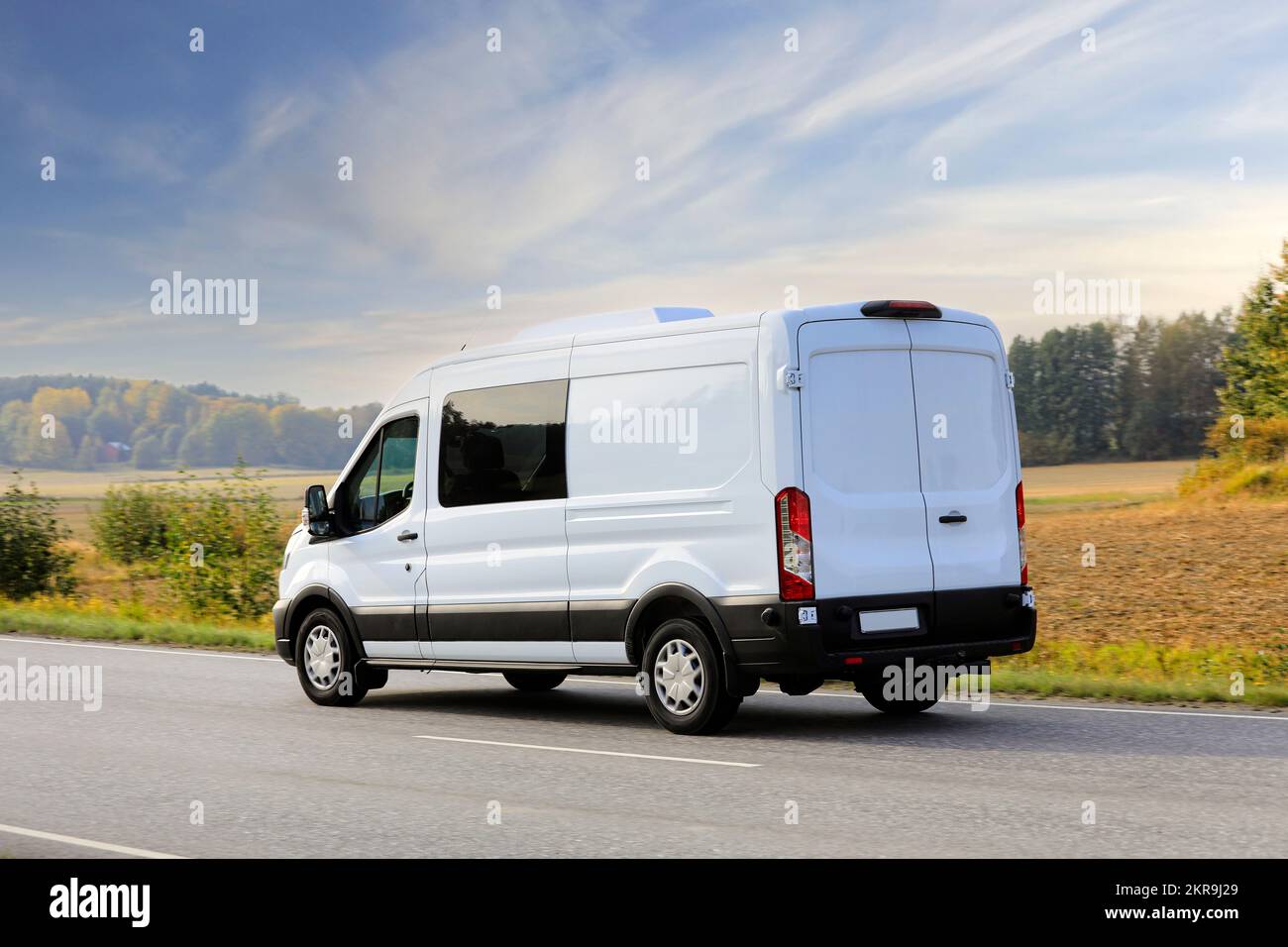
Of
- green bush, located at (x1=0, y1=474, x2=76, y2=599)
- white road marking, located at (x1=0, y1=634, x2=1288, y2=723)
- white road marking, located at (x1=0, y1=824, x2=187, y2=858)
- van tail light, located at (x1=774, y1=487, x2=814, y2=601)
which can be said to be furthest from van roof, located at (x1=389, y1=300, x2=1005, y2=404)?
green bush, located at (x1=0, y1=474, x2=76, y2=599)

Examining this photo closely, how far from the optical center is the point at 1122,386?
62.8m

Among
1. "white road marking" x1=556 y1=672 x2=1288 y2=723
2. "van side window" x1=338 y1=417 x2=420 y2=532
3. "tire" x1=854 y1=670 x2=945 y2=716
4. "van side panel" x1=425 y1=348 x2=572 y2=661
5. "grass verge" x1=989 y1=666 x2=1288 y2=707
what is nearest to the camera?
"white road marking" x1=556 y1=672 x2=1288 y2=723

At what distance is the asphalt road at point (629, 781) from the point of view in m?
6.44

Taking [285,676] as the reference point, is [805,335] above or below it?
above

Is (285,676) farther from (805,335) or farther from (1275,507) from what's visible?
(1275,507)

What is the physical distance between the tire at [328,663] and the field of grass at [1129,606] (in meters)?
5.27

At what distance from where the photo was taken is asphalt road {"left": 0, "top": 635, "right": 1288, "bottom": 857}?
6438 millimetres

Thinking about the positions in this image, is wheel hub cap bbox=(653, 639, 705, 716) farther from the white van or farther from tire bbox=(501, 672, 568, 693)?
tire bbox=(501, 672, 568, 693)

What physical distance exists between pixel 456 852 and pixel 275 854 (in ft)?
2.57

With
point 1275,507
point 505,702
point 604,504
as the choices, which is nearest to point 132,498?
point 505,702

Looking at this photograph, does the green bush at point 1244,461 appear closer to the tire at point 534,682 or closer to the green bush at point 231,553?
the green bush at point 231,553

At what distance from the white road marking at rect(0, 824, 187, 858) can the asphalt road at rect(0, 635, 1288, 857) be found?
2 centimetres

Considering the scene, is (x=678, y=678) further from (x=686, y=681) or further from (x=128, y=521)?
(x=128, y=521)

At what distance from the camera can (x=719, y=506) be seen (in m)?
9.23
